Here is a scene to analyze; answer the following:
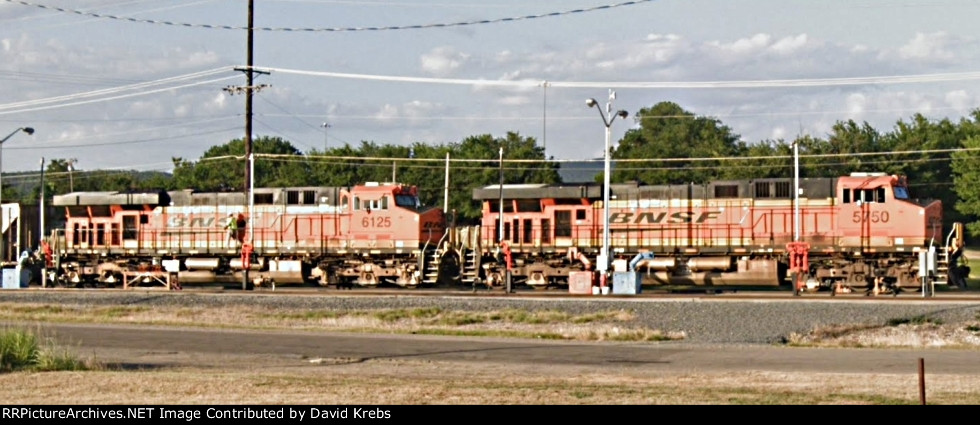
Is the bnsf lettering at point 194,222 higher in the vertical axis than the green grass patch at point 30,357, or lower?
higher

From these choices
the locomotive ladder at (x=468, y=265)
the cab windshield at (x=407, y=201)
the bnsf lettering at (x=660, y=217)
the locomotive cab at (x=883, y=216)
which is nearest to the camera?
the locomotive cab at (x=883, y=216)

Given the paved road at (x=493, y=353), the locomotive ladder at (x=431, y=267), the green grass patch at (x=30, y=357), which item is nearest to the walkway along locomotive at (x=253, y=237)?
the locomotive ladder at (x=431, y=267)

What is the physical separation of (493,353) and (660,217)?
19.4 meters

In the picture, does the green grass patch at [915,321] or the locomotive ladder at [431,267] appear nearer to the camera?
the green grass patch at [915,321]

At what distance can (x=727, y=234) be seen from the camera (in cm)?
3900

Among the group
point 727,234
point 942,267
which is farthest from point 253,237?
point 942,267

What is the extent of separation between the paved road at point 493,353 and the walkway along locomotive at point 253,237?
53.0 ft

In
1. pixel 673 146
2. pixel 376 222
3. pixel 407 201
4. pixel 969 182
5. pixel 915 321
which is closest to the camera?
pixel 915 321

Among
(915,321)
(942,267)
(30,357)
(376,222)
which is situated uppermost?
(376,222)

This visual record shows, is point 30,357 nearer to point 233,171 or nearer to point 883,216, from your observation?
point 883,216

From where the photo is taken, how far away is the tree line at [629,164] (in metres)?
71.3

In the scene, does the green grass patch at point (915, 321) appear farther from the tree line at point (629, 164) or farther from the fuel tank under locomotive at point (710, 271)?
the tree line at point (629, 164)

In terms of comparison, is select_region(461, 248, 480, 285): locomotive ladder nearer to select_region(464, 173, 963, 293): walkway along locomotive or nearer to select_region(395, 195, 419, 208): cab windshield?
select_region(464, 173, 963, 293): walkway along locomotive
